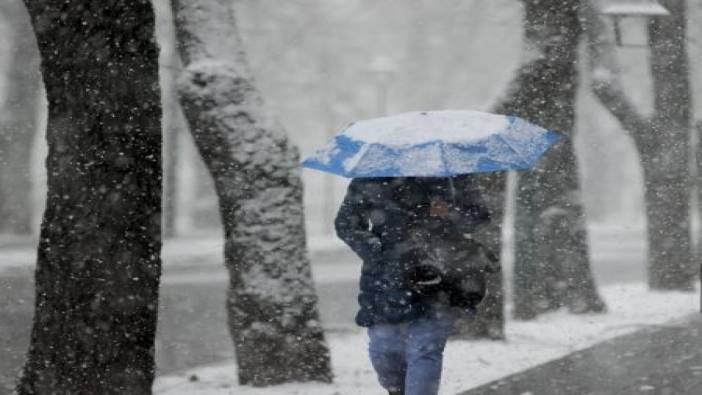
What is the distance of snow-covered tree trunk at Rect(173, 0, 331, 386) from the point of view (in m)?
7.41

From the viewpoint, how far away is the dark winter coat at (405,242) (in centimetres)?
547

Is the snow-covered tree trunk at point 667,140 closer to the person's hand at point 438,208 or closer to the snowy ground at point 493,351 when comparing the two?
the snowy ground at point 493,351

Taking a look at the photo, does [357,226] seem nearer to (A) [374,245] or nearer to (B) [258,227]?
(A) [374,245]

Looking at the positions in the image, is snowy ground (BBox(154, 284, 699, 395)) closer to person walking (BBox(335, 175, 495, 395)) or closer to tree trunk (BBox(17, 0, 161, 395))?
person walking (BBox(335, 175, 495, 395))

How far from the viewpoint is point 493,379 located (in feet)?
25.6

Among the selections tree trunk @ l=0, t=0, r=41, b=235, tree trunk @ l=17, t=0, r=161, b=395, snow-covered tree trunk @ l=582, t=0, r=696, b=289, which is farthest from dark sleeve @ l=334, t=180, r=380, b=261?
tree trunk @ l=0, t=0, r=41, b=235

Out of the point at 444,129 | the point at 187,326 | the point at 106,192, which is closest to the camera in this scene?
the point at 106,192

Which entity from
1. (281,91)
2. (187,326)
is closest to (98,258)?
(187,326)

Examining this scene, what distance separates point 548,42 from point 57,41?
5508 millimetres

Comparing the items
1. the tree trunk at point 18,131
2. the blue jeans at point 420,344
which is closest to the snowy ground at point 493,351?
the blue jeans at point 420,344

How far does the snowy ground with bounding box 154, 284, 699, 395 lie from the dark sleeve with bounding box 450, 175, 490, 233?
6.97 ft

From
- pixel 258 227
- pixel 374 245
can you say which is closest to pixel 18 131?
pixel 258 227

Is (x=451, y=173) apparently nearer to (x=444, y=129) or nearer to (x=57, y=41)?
(x=444, y=129)

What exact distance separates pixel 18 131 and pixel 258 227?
1935 cm
